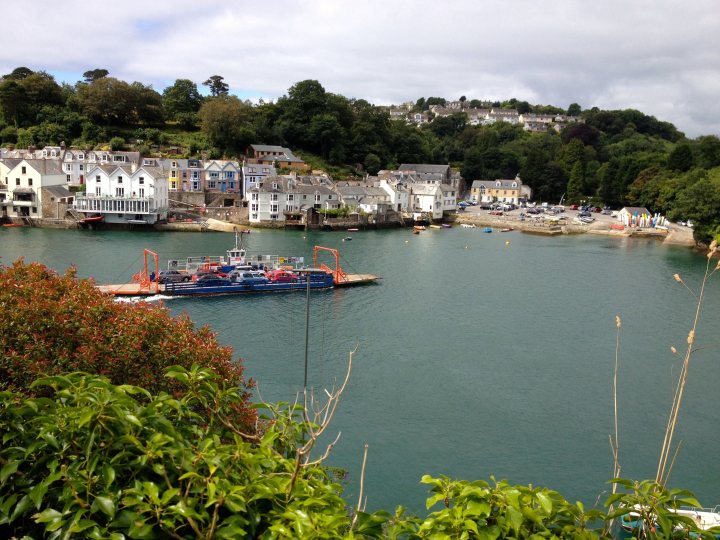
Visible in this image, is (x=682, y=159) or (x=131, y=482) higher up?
(x=682, y=159)

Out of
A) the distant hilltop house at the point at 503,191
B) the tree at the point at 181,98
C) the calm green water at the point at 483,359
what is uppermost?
the tree at the point at 181,98

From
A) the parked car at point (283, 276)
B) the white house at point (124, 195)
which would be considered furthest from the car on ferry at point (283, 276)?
the white house at point (124, 195)

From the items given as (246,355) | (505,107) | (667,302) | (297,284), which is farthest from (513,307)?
(505,107)

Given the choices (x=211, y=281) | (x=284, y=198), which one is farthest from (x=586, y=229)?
(x=211, y=281)

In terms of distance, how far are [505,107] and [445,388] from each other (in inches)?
5878

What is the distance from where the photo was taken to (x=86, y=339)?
7.64m

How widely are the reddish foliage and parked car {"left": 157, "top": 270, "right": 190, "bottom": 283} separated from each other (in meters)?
17.0

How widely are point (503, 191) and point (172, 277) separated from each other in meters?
51.2

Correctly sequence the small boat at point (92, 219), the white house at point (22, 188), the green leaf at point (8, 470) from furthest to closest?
the white house at point (22, 188)
the small boat at point (92, 219)
the green leaf at point (8, 470)

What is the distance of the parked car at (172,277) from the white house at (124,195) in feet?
64.6

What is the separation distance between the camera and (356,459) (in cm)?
1213

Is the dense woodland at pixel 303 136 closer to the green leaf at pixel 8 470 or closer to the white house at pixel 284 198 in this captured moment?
the white house at pixel 284 198

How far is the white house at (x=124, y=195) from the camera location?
4409cm

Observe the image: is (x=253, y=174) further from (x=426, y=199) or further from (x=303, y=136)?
(x=426, y=199)
